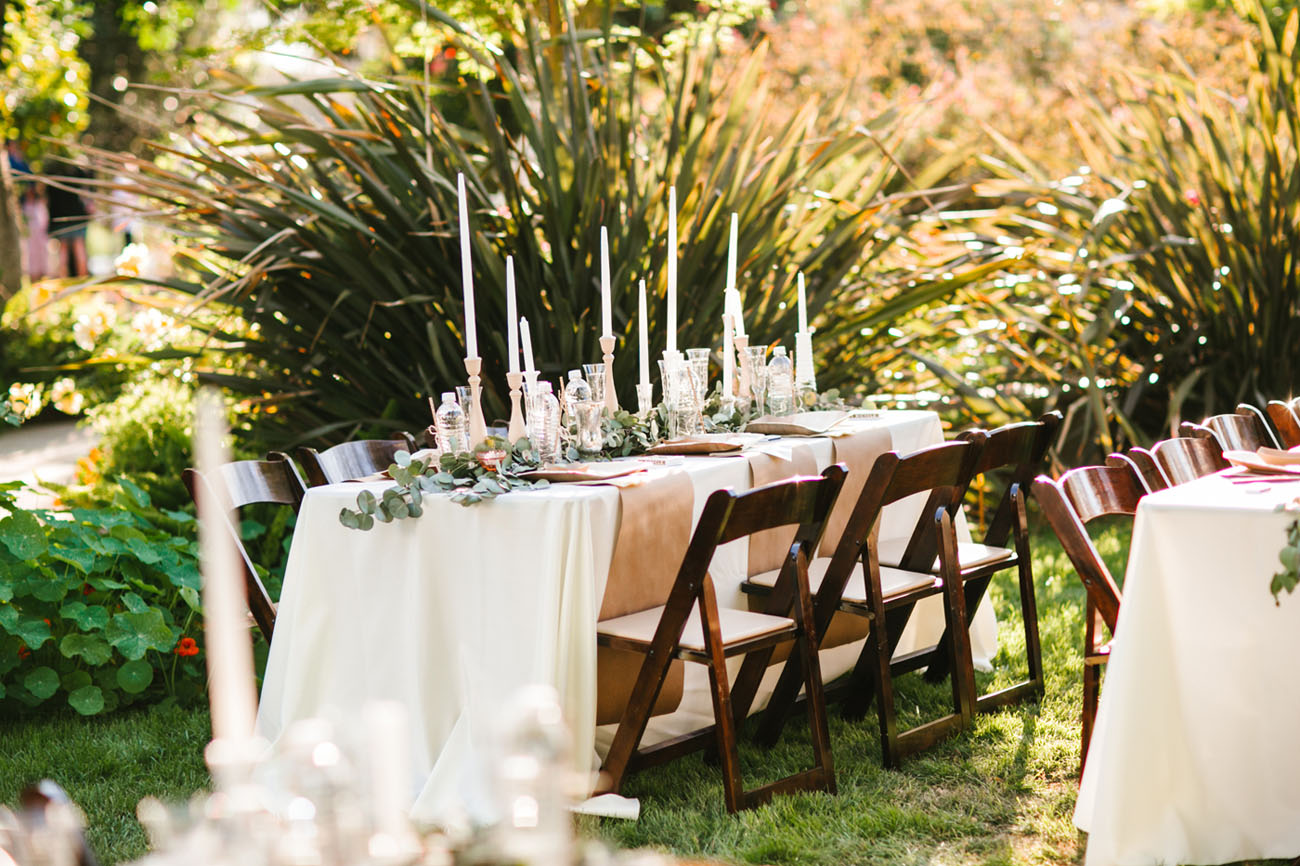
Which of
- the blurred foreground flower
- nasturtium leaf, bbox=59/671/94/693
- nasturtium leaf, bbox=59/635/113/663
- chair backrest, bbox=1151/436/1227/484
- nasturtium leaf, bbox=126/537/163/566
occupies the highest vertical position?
the blurred foreground flower

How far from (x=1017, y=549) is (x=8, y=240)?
895 centimetres

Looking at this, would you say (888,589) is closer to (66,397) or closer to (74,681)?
(74,681)

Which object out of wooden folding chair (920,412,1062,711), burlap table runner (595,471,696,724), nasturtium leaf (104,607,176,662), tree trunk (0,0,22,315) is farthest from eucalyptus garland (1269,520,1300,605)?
tree trunk (0,0,22,315)

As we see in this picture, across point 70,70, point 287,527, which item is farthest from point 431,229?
point 70,70

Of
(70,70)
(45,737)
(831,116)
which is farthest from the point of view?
(70,70)

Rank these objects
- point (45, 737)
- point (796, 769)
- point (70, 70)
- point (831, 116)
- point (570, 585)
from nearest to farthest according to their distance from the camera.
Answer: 1. point (570, 585)
2. point (796, 769)
3. point (45, 737)
4. point (831, 116)
5. point (70, 70)

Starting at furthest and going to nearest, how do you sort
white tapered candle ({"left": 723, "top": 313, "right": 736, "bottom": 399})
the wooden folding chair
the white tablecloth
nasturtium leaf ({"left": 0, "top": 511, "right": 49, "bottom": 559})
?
white tapered candle ({"left": 723, "top": 313, "right": 736, "bottom": 399}) → nasturtium leaf ({"left": 0, "top": 511, "right": 49, "bottom": 559}) → the wooden folding chair → the white tablecloth

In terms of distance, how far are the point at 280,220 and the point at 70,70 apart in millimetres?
6384

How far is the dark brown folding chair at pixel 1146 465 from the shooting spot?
3268 millimetres

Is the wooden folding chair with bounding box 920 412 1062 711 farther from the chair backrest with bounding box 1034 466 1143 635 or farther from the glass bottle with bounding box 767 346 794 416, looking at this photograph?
the glass bottle with bounding box 767 346 794 416

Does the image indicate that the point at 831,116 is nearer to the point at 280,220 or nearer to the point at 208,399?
the point at 280,220

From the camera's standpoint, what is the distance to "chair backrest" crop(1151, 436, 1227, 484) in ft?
11.2

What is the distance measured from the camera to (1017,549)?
13.1 feet

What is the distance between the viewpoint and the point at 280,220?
5.22 meters
